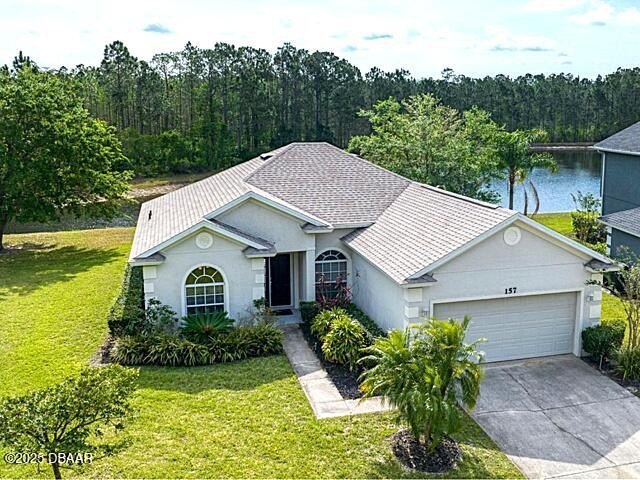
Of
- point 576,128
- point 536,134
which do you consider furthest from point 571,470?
point 576,128

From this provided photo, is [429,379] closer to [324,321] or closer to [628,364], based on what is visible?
[324,321]

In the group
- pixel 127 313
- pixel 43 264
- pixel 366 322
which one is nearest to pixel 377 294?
pixel 366 322

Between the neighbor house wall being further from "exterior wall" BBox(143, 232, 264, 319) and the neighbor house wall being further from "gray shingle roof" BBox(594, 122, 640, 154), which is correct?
"gray shingle roof" BBox(594, 122, 640, 154)

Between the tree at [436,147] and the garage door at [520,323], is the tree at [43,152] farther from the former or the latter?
the garage door at [520,323]

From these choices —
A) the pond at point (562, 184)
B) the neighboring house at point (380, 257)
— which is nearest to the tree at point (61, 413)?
the neighboring house at point (380, 257)

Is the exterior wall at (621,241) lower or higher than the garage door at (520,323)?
higher

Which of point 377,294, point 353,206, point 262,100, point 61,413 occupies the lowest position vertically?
point 377,294
